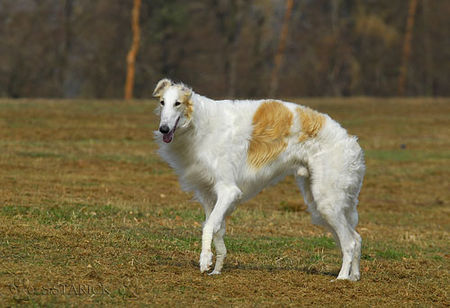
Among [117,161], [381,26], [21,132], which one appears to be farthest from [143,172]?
[381,26]

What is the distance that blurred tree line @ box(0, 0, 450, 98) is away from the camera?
50.0 metres

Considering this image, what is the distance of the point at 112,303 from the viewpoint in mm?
6992

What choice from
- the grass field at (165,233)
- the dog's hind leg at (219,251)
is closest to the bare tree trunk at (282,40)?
the grass field at (165,233)

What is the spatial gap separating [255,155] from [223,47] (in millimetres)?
45605

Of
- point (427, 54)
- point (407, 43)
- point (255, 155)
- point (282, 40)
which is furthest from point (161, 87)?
point (427, 54)

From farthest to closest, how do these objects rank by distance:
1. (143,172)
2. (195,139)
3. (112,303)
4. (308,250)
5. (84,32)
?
(84,32) < (143,172) < (308,250) < (195,139) < (112,303)

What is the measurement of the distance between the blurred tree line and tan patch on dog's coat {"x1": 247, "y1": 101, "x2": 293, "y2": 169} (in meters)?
40.1

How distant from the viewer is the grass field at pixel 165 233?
7723mm

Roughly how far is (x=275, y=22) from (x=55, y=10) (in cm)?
1487

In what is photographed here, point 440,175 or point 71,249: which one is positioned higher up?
point 71,249

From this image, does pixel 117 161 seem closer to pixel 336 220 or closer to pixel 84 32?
pixel 336 220

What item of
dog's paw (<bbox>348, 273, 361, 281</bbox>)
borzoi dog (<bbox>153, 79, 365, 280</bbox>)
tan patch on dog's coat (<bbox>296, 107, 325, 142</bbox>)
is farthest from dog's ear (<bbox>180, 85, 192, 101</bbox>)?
dog's paw (<bbox>348, 273, 361, 281</bbox>)

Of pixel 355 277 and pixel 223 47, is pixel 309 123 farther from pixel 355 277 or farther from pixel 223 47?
pixel 223 47

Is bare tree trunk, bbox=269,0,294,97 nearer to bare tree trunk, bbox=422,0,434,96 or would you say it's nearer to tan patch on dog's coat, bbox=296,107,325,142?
bare tree trunk, bbox=422,0,434,96
